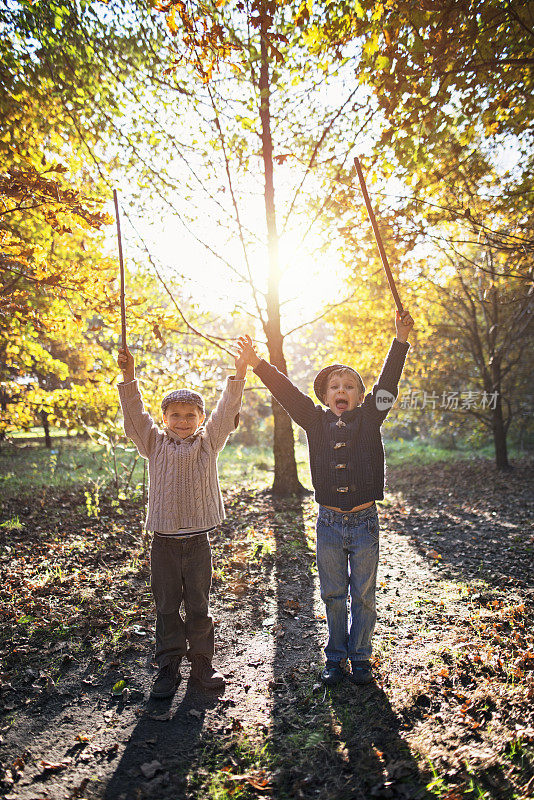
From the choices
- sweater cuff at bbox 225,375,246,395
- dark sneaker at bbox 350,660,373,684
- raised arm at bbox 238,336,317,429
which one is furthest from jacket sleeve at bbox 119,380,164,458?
dark sneaker at bbox 350,660,373,684

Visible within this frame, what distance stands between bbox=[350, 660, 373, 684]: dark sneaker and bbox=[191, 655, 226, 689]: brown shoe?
0.88 meters

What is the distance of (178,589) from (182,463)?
0.84 m

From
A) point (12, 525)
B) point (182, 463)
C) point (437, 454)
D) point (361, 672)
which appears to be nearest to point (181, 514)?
point (182, 463)

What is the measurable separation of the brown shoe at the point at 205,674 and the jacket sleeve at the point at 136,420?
4.73 feet

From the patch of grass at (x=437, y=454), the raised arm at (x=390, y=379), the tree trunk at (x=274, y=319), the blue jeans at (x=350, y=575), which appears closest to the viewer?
the blue jeans at (x=350, y=575)

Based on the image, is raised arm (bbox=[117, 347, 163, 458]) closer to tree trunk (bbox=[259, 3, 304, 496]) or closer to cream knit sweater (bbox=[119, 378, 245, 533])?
cream knit sweater (bbox=[119, 378, 245, 533])

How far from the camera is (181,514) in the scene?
9.86ft

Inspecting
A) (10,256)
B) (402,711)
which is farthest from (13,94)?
(402,711)

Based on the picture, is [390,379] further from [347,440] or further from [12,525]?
[12,525]

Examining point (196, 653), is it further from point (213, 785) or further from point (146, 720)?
point (213, 785)

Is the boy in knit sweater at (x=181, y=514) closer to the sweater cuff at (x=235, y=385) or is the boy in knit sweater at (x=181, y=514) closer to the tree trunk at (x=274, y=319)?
the sweater cuff at (x=235, y=385)

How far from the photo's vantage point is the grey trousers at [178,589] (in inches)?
119

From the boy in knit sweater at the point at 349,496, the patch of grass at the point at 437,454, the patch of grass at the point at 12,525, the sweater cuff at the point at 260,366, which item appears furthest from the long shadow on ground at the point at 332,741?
the patch of grass at the point at 437,454

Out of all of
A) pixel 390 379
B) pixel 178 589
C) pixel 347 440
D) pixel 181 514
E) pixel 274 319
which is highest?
pixel 274 319
